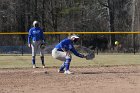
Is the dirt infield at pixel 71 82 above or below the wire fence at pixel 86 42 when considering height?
above

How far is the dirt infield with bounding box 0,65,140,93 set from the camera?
11406mm

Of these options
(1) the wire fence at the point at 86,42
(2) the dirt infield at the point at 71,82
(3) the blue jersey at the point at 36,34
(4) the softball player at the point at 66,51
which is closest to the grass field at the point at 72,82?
(2) the dirt infield at the point at 71,82

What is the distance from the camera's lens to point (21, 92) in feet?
36.2

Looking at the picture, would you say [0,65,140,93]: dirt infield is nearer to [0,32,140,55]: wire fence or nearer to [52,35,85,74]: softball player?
[52,35,85,74]: softball player

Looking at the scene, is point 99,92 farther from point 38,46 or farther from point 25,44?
point 25,44

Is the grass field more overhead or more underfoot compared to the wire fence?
more overhead

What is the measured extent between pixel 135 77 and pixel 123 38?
68.3ft

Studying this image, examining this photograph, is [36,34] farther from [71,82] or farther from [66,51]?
[71,82]

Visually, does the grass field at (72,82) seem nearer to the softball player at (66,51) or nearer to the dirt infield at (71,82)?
the dirt infield at (71,82)

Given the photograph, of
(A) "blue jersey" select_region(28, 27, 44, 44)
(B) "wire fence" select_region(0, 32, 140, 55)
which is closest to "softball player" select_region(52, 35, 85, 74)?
(A) "blue jersey" select_region(28, 27, 44, 44)

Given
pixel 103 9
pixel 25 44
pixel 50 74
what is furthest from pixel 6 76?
pixel 103 9

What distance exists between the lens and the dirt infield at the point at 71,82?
11.4 meters

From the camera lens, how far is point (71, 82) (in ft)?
42.7

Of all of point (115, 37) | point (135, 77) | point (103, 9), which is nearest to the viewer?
point (135, 77)
